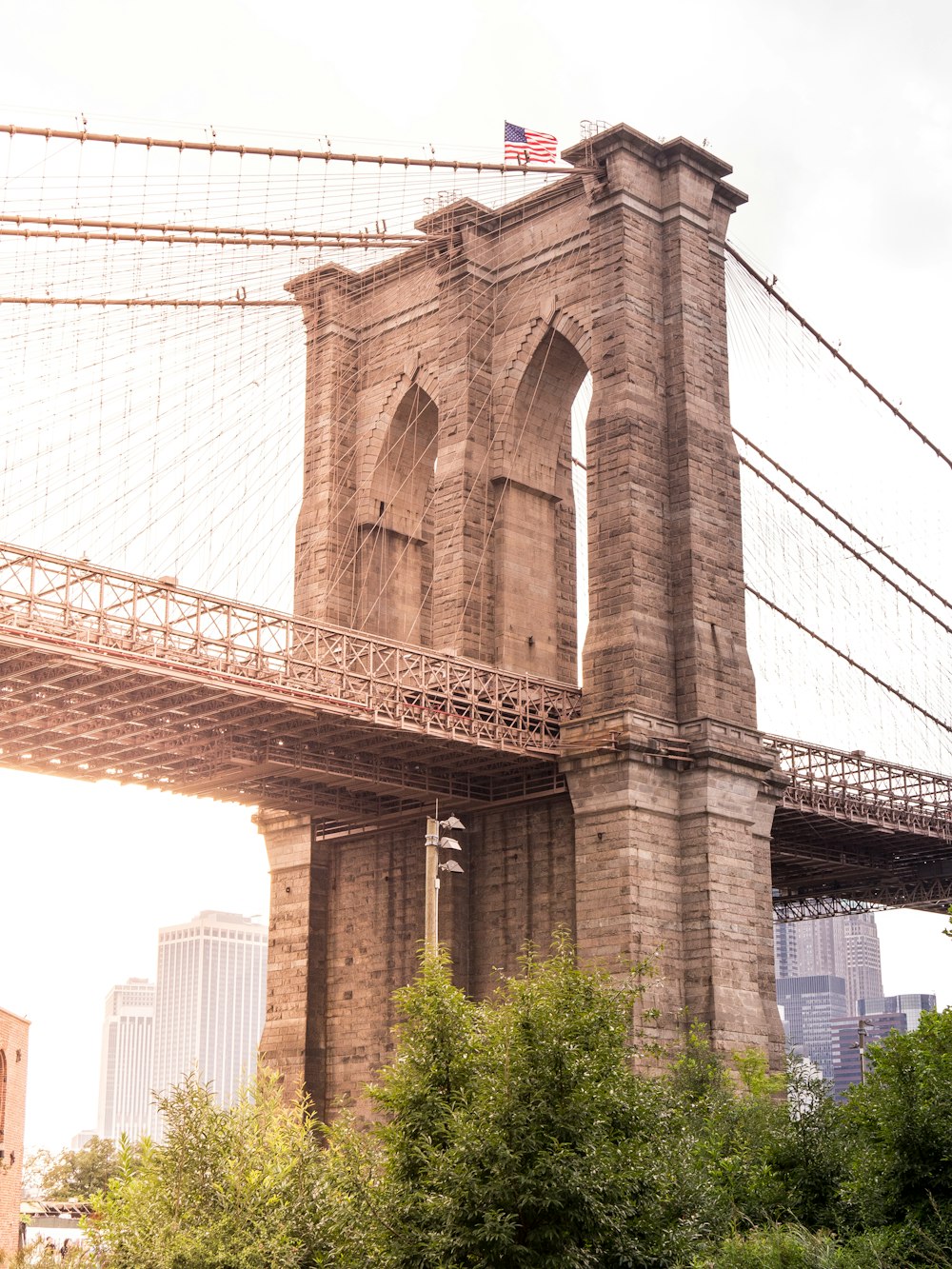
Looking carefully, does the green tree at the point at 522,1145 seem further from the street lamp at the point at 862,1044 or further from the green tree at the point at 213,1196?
the street lamp at the point at 862,1044

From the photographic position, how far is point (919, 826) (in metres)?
64.3

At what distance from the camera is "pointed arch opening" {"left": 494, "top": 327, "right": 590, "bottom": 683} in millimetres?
51219

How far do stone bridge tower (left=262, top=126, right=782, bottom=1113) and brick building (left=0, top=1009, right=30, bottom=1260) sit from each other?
8.81 m

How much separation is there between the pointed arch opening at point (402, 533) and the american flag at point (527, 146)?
9.37m

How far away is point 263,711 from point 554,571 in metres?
14.5

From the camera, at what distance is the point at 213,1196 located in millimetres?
25219

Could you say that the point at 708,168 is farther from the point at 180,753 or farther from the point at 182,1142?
the point at 182,1142

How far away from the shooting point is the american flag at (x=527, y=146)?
162 ft

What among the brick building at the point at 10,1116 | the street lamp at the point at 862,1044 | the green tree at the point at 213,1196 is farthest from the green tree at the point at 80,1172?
the green tree at the point at 213,1196

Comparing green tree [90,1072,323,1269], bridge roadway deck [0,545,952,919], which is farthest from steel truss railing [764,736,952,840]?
green tree [90,1072,323,1269]

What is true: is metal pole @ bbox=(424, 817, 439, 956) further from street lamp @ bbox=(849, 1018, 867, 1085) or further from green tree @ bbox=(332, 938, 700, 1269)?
street lamp @ bbox=(849, 1018, 867, 1085)

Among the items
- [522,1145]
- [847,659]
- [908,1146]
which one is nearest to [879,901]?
[847,659]

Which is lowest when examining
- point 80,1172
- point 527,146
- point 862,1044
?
point 80,1172

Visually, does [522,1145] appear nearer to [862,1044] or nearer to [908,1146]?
[908,1146]
